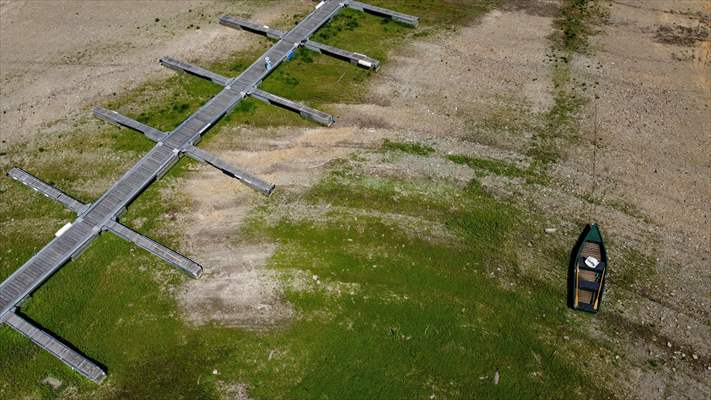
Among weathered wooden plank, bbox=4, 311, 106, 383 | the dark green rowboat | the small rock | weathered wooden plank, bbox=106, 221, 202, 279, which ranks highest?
weathered wooden plank, bbox=106, 221, 202, 279

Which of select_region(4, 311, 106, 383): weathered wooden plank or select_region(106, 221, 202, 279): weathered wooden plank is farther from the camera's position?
select_region(106, 221, 202, 279): weathered wooden plank

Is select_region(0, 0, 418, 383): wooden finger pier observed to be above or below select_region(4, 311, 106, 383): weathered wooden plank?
above

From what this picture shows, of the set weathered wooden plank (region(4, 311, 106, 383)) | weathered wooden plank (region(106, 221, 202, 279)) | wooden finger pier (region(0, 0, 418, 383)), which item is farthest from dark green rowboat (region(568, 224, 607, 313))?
weathered wooden plank (region(4, 311, 106, 383))

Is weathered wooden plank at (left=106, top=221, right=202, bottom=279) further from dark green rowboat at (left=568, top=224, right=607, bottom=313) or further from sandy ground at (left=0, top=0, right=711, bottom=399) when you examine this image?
dark green rowboat at (left=568, top=224, right=607, bottom=313)

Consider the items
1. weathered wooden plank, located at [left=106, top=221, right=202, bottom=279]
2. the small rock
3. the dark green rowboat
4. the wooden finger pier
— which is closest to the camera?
the small rock

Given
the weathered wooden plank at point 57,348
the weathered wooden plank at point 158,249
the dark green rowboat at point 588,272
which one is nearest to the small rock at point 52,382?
the weathered wooden plank at point 57,348

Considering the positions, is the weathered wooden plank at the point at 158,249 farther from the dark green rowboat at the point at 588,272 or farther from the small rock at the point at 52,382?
the dark green rowboat at the point at 588,272

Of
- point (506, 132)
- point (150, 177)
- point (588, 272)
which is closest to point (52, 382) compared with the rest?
point (150, 177)
